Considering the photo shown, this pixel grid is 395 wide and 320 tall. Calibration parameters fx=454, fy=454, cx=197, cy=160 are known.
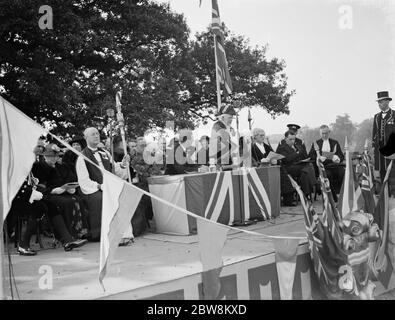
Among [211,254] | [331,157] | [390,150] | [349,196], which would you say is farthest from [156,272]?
[331,157]

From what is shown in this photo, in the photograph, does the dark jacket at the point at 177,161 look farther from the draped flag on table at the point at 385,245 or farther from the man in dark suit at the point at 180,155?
the draped flag on table at the point at 385,245

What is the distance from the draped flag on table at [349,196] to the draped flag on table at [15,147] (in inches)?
115

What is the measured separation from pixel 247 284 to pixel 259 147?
4.01 meters

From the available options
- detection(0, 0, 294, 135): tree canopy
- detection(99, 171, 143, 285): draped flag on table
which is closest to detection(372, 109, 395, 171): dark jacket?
detection(99, 171, 143, 285): draped flag on table

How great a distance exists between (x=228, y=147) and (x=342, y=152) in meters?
2.81

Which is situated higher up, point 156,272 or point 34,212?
point 34,212

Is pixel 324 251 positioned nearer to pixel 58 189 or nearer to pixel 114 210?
pixel 114 210

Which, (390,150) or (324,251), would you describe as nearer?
(324,251)

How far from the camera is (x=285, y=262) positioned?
4020 mm

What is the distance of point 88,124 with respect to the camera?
38.4 feet

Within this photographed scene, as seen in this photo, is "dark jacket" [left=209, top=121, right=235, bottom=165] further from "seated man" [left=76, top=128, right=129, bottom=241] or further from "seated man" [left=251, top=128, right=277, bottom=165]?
"seated man" [left=76, top=128, right=129, bottom=241]

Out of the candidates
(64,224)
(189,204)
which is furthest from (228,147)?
(64,224)
